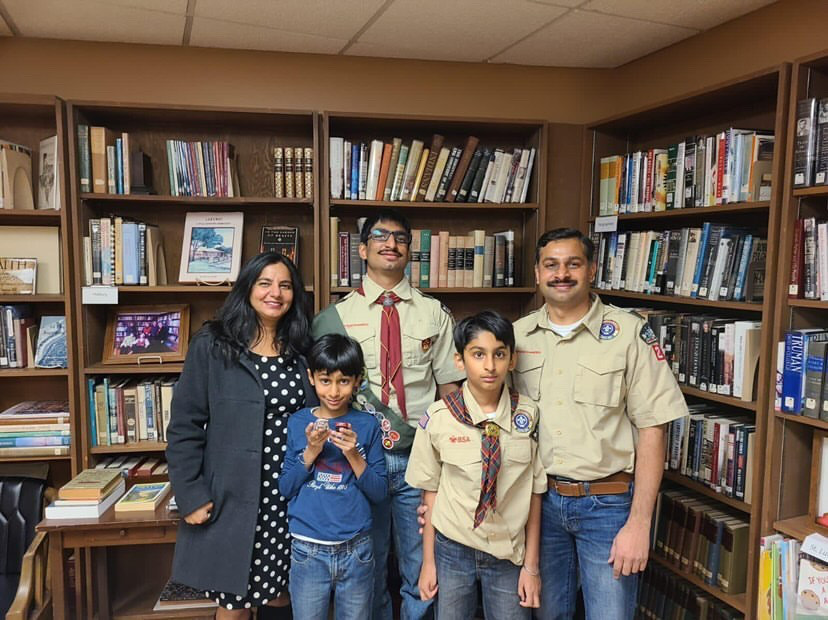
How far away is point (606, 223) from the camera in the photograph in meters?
2.77

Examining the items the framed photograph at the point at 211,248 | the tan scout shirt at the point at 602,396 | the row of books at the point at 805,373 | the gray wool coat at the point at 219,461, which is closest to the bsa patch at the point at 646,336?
the tan scout shirt at the point at 602,396

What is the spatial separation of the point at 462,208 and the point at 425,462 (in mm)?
1563

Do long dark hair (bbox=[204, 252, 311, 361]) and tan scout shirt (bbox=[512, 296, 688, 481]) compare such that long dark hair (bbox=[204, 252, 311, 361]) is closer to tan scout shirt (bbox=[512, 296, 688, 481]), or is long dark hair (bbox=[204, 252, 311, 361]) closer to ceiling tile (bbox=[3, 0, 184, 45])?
tan scout shirt (bbox=[512, 296, 688, 481])

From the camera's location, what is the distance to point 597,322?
177cm

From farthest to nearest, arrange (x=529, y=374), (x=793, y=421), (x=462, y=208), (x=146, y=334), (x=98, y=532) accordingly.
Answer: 1. (x=462, y=208)
2. (x=146, y=334)
3. (x=98, y=532)
4. (x=793, y=421)
5. (x=529, y=374)

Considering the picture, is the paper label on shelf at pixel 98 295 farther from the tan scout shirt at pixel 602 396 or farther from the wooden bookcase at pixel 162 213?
the tan scout shirt at pixel 602 396

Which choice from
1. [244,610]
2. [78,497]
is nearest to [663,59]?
[244,610]

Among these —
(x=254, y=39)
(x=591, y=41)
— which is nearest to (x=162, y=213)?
(x=254, y=39)

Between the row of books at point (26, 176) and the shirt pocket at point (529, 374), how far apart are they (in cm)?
199

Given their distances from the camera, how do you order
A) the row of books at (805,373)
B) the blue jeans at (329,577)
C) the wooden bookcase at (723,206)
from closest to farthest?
the blue jeans at (329,577)
the row of books at (805,373)
the wooden bookcase at (723,206)

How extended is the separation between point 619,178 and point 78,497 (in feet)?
8.42

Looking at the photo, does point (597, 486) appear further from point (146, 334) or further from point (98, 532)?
point (146, 334)

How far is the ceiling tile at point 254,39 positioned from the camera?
2.59 m

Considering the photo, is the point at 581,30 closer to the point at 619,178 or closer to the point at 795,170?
the point at 619,178
